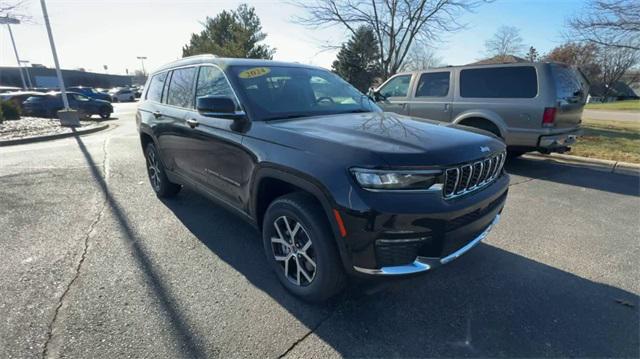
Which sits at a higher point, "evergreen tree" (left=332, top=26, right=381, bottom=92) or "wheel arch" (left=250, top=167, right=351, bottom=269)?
"evergreen tree" (left=332, top=26, right=381, bottom=92)

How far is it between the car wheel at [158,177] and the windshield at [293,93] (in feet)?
7.54

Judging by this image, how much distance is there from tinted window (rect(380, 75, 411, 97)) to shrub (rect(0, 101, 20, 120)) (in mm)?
16792

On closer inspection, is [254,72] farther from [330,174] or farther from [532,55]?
[532,55]

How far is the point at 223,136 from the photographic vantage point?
3.03 metres

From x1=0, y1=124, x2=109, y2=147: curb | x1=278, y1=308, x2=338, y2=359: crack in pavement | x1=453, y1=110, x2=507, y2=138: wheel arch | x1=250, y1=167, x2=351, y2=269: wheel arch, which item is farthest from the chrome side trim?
x1=0, y1=124, x2=109, y2=147: curb

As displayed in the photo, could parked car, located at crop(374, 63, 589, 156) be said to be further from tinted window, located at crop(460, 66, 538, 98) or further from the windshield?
the windshield

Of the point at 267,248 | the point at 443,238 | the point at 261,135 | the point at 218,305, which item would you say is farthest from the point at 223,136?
the point at 443,238

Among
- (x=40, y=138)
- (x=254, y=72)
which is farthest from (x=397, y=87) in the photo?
(x=40, y=138)

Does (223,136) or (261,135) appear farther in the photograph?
(223,136)

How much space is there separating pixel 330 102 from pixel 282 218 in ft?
4.68

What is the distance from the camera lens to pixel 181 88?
3.94 m

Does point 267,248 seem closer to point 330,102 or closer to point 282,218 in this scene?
point 282,218

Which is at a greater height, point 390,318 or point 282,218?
point 282,218

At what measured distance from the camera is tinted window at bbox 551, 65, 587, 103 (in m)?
5.64
